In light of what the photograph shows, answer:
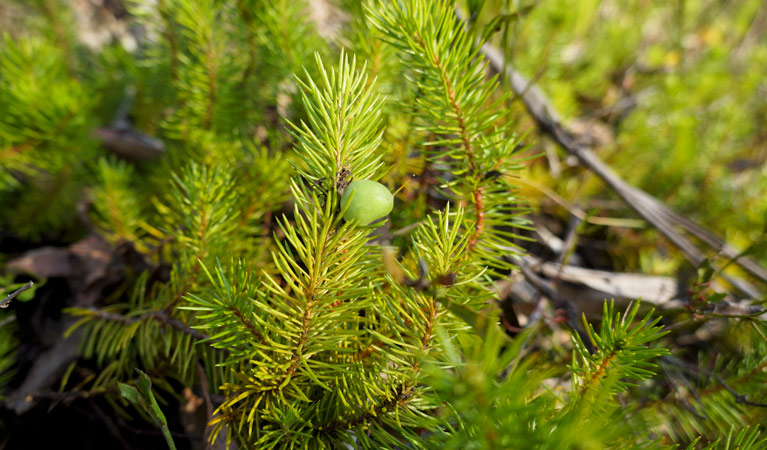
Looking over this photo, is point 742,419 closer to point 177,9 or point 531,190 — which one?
point 531,190

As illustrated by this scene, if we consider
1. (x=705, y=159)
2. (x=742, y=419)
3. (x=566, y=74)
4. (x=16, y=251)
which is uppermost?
(x=566, y=74)

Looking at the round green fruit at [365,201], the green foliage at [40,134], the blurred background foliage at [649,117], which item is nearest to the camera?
the round green fruit at [365,201]

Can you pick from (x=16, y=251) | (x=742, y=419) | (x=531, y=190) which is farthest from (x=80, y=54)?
(x=742, y=419)

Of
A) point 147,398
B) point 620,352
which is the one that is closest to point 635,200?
point 620,352

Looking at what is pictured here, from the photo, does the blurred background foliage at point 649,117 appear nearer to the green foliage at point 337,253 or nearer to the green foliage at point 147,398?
the green foliage at point 337,253

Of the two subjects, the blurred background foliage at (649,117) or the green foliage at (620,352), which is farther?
the blurred background foliage at (649,117)

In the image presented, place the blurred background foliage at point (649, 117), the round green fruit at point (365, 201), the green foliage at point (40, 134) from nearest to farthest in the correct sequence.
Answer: the round green fruit at point (365, 201) < the green foliage at point (40, 134) < the blurred background foliage at point (649, 117)

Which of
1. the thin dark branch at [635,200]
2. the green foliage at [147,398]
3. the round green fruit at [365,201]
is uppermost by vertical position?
the round green fruit at [365,201]

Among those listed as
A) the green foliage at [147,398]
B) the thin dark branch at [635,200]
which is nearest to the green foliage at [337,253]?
the green foliage at [147,398]
